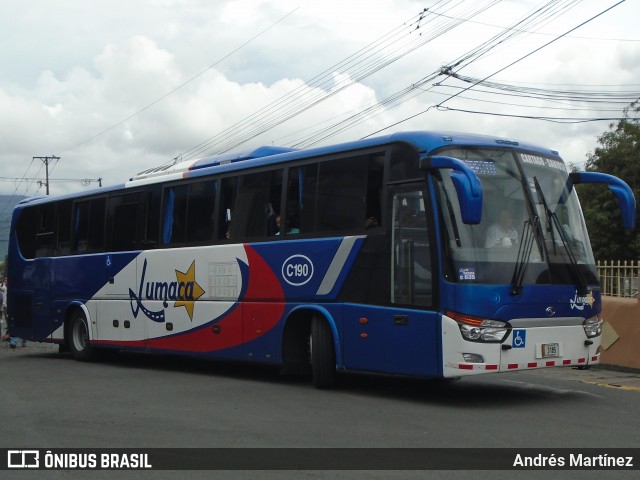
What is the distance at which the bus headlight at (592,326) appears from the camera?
1130 cm

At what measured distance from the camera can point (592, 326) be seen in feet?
37.4

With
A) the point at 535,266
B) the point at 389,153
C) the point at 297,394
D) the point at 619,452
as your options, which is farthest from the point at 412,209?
the point at 619,452

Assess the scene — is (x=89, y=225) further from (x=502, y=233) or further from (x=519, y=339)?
(x=519, y=339)

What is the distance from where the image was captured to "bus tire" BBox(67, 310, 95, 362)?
1828 cm

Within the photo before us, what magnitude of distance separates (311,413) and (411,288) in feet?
6.31

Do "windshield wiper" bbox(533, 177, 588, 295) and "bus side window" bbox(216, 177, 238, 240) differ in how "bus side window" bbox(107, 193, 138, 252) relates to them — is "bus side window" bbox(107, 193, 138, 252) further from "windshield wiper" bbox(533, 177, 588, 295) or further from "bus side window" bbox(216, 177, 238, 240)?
"windshield wiper" bbox(533, 177, 588, 295)

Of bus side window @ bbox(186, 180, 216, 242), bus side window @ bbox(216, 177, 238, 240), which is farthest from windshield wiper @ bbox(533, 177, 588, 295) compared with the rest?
bus side window @ bbox(186, 180, 216, 242)

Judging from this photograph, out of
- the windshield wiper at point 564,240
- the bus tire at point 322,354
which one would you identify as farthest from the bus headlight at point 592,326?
the bus tire at point 322,354

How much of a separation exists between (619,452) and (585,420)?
173cm

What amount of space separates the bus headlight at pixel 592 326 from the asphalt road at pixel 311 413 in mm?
815

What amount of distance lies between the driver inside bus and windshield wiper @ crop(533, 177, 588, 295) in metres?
0.58

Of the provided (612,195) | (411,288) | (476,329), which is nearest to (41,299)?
(411,288)

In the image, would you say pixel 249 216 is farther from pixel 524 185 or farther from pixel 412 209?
pixel 524 185

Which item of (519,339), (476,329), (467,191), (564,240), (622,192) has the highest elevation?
(622,192)
